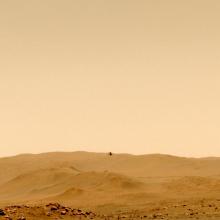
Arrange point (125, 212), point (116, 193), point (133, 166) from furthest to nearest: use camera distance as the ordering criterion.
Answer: point (133, 166) → point (116, 193) → point (125, 212)

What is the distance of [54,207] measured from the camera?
2273 centimetres

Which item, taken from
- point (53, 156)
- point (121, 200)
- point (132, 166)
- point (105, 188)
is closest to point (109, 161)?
point (132, 166)

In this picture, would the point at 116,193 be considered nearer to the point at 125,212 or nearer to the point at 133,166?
the point at 125,212

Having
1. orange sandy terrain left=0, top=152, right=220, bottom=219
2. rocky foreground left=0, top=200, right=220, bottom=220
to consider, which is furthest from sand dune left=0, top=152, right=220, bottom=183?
rocky foreground left=0, top=200, right=220, bottom=220

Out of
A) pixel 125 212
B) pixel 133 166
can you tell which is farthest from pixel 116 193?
pixel 133 166

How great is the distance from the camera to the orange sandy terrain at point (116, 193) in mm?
22672

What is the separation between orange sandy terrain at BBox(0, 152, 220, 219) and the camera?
22672 mm

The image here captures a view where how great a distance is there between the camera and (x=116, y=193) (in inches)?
1296

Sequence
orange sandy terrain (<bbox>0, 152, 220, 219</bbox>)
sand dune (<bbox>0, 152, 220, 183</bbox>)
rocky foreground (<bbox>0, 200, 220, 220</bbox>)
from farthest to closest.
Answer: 1. sand dune (<bbox>0, 152, 220, 183</bbox>)
2. orange sandy terrain (<bbox>0, 152, 220, 219</bbox>)
3. rocky foreground (<bbox>0, 200, 220, 220</bbox>)

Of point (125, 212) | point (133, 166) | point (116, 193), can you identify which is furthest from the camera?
point (133, 166)

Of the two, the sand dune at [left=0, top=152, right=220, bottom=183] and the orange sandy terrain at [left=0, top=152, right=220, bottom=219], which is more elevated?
the sand dune at [left=0, top=152, right=220, bottom=183]

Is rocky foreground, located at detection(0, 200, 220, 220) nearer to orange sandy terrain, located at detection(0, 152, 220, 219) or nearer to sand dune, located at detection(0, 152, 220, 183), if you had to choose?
orange sandy terrain, located at detection(0, 152, 220, 219)

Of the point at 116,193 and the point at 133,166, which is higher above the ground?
the point at 133,166

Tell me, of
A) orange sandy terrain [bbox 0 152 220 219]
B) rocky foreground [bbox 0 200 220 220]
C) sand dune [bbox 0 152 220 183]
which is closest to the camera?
rocky foreground [bbox 0 200 220 220]
